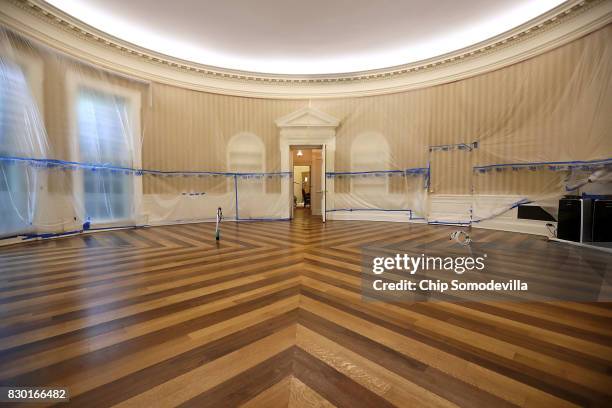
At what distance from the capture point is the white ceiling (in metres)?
5.09

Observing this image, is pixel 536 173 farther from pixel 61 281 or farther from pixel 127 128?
pixel 127 128

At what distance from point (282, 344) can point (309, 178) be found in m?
11.9

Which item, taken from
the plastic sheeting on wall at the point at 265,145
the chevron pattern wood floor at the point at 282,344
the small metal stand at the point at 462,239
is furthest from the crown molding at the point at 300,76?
the chevron pattern wood floor at the point at 282,344

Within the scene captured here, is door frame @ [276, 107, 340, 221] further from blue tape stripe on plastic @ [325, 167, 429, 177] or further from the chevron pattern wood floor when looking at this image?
the chevron pattern wood floor

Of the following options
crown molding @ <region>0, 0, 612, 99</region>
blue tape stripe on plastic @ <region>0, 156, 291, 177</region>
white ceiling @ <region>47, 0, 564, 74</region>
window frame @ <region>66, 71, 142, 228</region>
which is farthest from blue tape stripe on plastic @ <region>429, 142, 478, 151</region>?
window frame @ <region>66, 71, 142, 228</region>

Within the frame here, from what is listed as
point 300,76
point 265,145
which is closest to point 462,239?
point 265,145

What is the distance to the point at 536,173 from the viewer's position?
514cm

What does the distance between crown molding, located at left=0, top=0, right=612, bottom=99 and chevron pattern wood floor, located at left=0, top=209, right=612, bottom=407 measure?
186 inches

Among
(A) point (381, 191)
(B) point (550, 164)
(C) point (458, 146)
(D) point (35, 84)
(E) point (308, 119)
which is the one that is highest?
(E) point (308, 119)

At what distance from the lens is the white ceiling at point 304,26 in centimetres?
509

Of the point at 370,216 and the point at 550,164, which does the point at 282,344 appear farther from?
the point at 370,216

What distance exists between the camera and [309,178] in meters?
13.2

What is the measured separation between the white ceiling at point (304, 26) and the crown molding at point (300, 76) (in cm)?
32

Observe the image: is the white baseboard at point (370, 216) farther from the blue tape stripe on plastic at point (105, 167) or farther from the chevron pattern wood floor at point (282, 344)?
the chevron pattern wood floor at point (282, 344)
